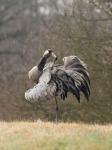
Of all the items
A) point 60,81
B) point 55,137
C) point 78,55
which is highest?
point 78,55

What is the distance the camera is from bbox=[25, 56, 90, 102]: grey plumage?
38.4 ft

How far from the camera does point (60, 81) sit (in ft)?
39.6

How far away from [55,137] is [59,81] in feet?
6.30

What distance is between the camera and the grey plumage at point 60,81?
1170cm

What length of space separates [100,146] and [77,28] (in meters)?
10.9

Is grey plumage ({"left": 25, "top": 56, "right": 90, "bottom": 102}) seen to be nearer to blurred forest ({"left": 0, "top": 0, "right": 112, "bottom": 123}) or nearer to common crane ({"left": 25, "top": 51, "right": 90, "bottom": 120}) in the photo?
common crane ({"left": 25, "top": 51, "right": 90, "bottom": 120})

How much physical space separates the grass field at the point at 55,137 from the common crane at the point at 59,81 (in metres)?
0.63

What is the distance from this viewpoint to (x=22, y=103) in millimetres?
21406

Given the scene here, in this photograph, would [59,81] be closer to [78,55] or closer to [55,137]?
[55,137]

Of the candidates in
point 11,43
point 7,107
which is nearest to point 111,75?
point 7,107

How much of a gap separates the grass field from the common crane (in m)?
0.63

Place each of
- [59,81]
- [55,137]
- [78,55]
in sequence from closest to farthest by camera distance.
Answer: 1. [55,137]
2. [59,81]
3. [78,55]

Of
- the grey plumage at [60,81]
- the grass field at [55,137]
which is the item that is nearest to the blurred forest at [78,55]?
the grey plumage at [60,81]

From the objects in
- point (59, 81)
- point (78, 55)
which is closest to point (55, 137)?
point (59, 81)
